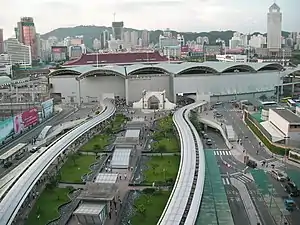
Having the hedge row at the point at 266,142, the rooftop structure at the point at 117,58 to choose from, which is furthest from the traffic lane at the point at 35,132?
the rooftop structure at the point at 117,58

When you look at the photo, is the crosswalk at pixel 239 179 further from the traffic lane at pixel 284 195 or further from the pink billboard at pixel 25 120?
the pink billboard at pixel 25 120

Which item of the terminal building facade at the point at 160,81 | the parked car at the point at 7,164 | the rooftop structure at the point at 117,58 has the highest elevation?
the rooftop structure at the point at 117,58

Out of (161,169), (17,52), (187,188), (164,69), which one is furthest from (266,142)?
(17,52)

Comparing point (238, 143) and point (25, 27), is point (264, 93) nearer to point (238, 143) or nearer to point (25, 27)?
point (238, 143)

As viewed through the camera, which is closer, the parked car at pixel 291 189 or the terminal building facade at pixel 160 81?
the parked car at pixel 291 189

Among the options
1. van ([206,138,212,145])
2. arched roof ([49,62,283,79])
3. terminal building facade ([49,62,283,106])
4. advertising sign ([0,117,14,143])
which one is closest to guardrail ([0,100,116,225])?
advertising sign ([0,117,14,143])

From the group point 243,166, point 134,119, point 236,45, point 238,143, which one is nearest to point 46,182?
point 243,166
